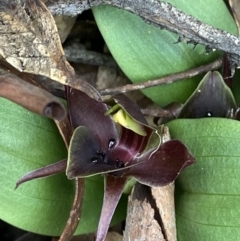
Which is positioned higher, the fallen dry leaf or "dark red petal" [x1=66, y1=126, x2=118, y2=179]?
the fallen dry leaf

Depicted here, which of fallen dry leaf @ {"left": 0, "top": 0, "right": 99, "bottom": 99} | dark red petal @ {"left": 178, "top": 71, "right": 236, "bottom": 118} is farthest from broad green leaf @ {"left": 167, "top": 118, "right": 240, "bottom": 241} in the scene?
fallen dry leaf @ {"left": 0, "top": 0, "right": 99, "bottom": 99}

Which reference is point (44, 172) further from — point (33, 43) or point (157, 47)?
point (157, 47)

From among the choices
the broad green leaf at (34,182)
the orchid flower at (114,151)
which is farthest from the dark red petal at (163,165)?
the broad green leaf at (34,182)

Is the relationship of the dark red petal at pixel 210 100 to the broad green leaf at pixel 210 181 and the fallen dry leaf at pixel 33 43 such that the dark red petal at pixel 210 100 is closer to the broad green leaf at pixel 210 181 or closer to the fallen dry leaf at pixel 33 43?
the broad green leaf at pixel 210 181

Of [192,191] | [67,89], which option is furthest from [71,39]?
[192,191]

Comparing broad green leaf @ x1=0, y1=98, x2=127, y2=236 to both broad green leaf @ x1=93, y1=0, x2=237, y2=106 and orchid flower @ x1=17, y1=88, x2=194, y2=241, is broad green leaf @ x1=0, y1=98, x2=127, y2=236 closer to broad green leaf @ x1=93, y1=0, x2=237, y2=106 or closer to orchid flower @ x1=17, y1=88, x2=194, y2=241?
orchid flower @ x1=17, y1=88, x2=194, y2=241
